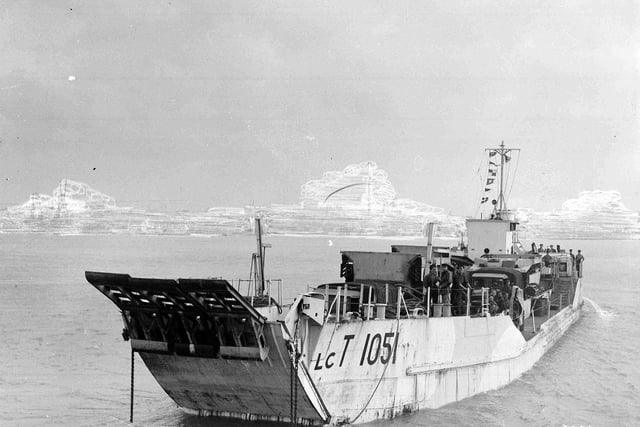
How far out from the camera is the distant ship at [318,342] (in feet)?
52.5

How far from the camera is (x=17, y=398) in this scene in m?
20.9

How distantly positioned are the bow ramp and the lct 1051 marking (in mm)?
674

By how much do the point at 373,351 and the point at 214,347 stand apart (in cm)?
351

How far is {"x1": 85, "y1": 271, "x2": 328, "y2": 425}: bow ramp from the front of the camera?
15.7m

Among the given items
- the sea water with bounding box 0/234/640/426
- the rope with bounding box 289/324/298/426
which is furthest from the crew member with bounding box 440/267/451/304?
the rope with bounding box 289/324/298/426

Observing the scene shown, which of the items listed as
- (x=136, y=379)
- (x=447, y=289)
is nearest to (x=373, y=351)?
(x=447, y=289)

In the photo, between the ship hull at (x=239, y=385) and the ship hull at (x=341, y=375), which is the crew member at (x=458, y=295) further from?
the ship hull at (x=239, y=385)

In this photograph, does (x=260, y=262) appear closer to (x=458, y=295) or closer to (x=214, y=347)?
(x=214, y=347)

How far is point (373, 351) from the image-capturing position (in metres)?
17.8

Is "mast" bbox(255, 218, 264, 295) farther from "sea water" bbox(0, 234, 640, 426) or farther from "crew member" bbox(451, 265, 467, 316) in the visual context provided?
"crew member" bbox(451, 265, 467, 316)

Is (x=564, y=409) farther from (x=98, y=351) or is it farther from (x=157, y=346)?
(x=98, y=351)

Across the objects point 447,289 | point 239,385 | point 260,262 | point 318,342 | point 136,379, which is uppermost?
point 260,262

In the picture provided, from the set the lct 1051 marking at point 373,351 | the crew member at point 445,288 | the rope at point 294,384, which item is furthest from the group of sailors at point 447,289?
the rope at point 294,384

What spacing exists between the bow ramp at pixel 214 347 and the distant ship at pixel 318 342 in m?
0.03
